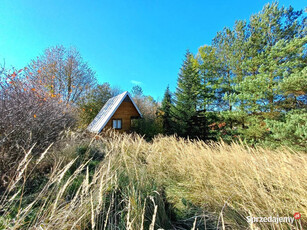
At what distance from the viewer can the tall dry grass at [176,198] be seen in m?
1.23

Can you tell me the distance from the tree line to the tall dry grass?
5.92 m

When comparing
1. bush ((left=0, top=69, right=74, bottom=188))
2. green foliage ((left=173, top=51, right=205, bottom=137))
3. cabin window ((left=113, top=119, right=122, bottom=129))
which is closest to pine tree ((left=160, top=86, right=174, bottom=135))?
green foliage ((left=173, top=51, right=205, bottom=137))

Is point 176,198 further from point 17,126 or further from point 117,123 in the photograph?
point 117,123

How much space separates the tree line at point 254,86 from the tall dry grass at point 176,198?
5.92 metres

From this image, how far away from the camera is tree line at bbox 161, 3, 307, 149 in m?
6.50

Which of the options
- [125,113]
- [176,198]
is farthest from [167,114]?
[176,198]

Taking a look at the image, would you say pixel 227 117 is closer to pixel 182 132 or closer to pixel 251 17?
pixel 182 132

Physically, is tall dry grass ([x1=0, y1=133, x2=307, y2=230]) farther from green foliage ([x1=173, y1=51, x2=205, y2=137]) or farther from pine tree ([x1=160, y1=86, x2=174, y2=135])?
pine tree ([x1=160, y1=86, x2=174, y2=135])

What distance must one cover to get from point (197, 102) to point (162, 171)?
10245 mm

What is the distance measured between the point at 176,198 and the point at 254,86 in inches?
344

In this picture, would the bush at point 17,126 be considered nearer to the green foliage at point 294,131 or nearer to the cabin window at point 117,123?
the cabin window at point 117,123

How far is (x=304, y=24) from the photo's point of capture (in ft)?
25.4

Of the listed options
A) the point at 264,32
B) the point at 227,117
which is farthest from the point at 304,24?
the point at 227,117

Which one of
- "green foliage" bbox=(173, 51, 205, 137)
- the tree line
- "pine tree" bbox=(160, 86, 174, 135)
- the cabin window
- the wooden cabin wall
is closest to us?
the tree line
